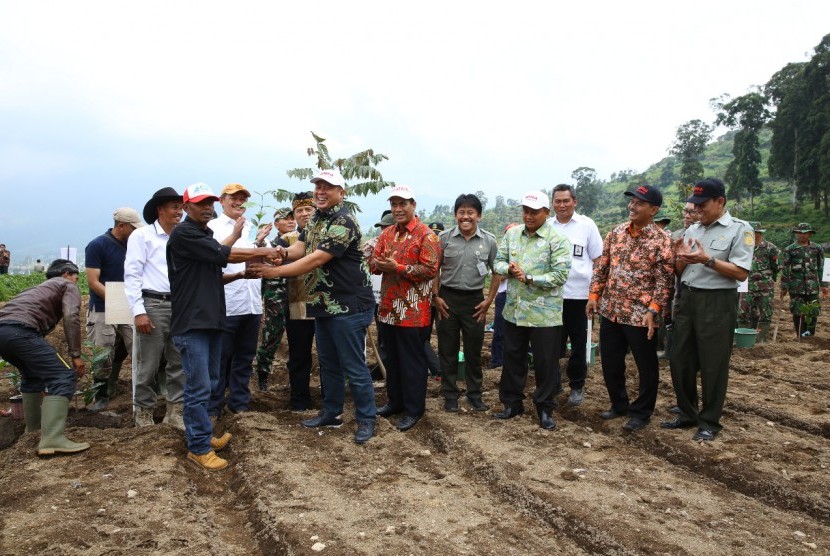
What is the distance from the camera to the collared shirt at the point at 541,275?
186 inches

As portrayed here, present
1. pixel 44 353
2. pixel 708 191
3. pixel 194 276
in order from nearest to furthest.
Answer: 1. pixel 194 276
2. pixel 44 353
3. pixel 708 191

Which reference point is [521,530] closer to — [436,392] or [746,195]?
[436,392]

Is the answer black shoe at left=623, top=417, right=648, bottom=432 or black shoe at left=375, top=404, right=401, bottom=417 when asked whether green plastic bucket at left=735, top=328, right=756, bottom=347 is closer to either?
black shoe at left=623, top=417, right=648, bottom=432

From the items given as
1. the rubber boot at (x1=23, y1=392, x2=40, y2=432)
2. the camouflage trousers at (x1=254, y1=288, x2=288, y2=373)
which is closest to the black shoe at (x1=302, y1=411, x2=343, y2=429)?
the camouflage trousers at (x1=254, y1=288, x2=288, y2=373)

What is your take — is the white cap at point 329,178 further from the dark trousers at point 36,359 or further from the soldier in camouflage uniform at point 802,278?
the soldier in camouflage uniform at point 802,278

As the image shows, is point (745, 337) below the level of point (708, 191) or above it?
below

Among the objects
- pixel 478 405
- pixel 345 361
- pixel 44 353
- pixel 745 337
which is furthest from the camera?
pixel 745 337

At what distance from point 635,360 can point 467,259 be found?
67.1 inches

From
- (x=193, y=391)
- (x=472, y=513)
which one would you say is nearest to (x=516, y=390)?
(x=472, y=513)

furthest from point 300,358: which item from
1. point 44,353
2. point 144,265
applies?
point 44,353

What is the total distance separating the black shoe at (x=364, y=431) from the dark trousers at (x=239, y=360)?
4.28 feet

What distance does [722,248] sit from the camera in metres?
4.38

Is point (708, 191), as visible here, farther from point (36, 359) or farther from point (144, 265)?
point (36, 359)

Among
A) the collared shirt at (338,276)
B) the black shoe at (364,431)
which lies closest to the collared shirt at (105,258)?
the collared shirt at (338,276)
